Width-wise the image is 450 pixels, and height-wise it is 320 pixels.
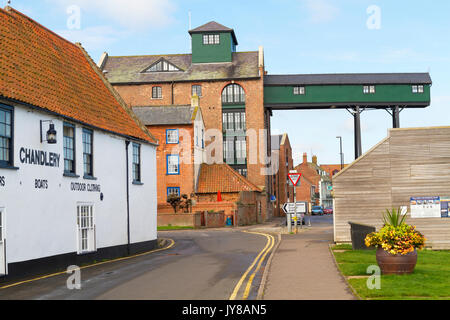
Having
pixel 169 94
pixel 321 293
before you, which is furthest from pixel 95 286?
pixel 169 94

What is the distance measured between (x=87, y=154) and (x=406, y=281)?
13428mm

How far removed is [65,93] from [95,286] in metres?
9.91

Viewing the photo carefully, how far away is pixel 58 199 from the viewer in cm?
1933

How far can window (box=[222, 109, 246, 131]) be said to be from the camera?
65.8m

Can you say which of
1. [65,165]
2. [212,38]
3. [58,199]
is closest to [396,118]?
[212,38]

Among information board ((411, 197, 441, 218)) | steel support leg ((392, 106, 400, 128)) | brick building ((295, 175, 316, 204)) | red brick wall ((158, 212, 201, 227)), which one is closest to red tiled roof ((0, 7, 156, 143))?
information board ((411, 197, 441, 218))

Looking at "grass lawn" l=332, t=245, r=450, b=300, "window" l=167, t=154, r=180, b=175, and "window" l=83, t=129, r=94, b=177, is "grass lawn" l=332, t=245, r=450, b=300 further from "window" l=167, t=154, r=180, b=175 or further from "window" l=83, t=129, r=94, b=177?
"window" l=167, t=154, r=180, b=175

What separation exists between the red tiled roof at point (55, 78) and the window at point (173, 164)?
→ 26.0 meters

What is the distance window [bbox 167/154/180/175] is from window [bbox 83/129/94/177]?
32188 millimetres

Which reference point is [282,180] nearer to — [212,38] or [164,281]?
[212,38]

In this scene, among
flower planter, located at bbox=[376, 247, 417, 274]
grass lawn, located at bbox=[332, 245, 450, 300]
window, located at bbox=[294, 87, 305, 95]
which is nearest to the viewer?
grass lawn, located at bbox=[332, 245, 450, 300]

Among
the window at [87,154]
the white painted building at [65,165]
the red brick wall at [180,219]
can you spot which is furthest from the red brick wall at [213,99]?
the window at [87,154]

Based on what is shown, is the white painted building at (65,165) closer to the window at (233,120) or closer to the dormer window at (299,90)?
the dormer window at (299,90)
